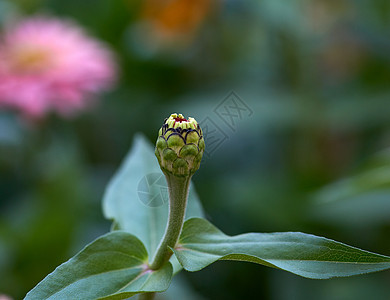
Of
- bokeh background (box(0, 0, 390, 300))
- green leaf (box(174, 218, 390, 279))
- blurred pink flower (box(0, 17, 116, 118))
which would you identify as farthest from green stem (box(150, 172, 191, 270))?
blurred pink flower (box(0, 17, 116, 118))

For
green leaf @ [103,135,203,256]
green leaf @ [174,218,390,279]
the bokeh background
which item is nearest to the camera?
green leaf @ [174,218,390,279]

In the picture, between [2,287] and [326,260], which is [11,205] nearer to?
[2,287]

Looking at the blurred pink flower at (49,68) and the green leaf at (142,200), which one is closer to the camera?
the green leaf at (142,200)

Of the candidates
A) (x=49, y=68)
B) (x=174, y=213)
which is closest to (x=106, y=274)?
(x=174, y=213)

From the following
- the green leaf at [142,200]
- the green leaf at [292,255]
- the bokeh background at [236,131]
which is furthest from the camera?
the bokeh background at [236,131]

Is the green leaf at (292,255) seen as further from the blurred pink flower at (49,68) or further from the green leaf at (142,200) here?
the blurred pink flower at (49,68)

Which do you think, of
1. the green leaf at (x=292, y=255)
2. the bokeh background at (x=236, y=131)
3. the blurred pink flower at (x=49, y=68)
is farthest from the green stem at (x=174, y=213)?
the blurred pink flower at (x=49, y=68)

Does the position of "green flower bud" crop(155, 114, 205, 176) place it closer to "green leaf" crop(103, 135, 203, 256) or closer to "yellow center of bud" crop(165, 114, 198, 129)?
"yellow center of bud" crop(165, 114, 198, 129)

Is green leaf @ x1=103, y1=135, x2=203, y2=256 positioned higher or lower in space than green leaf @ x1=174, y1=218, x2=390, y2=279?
lower
